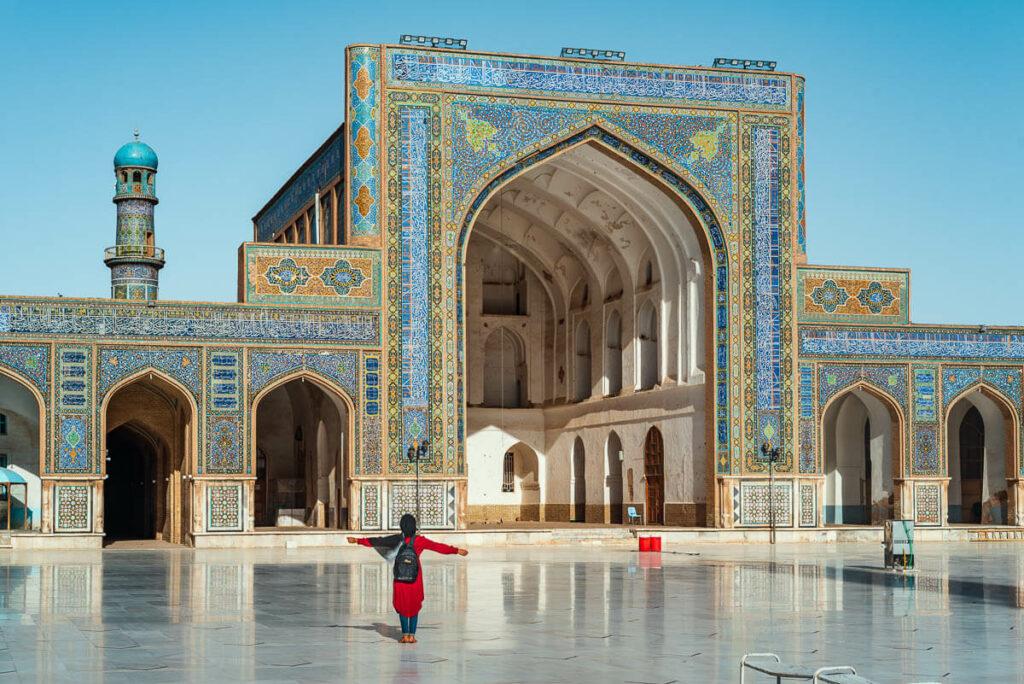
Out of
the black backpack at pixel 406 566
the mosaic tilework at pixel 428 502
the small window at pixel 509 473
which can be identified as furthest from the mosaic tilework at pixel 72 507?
the black backpack at pixel 406 566

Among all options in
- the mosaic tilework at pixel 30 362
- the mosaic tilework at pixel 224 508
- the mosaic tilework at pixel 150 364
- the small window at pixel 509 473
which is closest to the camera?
the mosaic tilework at pixel 30 362

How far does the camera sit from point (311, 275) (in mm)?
24906

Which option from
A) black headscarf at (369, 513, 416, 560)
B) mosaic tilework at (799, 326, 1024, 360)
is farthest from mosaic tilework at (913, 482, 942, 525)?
black headscarf at (369, 513, 416, 560)

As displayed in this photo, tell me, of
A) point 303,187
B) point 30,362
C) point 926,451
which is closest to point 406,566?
point 30,362

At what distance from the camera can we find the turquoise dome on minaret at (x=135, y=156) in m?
31.6

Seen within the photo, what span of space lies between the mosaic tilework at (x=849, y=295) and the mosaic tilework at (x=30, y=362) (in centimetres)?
1277

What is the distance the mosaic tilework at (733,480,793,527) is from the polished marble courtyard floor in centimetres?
704

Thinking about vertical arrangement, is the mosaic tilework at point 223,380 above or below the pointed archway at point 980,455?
above

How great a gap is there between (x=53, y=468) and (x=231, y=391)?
2.96 m

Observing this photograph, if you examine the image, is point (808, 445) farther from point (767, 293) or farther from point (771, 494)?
point (767, 293)

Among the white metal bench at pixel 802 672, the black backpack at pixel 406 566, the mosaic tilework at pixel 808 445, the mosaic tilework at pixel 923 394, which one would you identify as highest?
the mosaic tilework at pixel 923 394

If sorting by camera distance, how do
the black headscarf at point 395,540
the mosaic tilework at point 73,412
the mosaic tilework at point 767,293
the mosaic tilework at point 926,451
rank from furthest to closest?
the mosaic tilework at point 926,451 < the mosaic tilework at point 767,293 < the mosaic tilework at point 73,412 < the black headscarf at point 395,540

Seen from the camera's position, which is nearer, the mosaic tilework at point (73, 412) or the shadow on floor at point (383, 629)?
the shadow on floor at point (383, 629)

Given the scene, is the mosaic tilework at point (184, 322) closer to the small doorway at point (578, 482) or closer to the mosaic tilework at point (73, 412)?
the mosaic tilework at point (73, 412)
